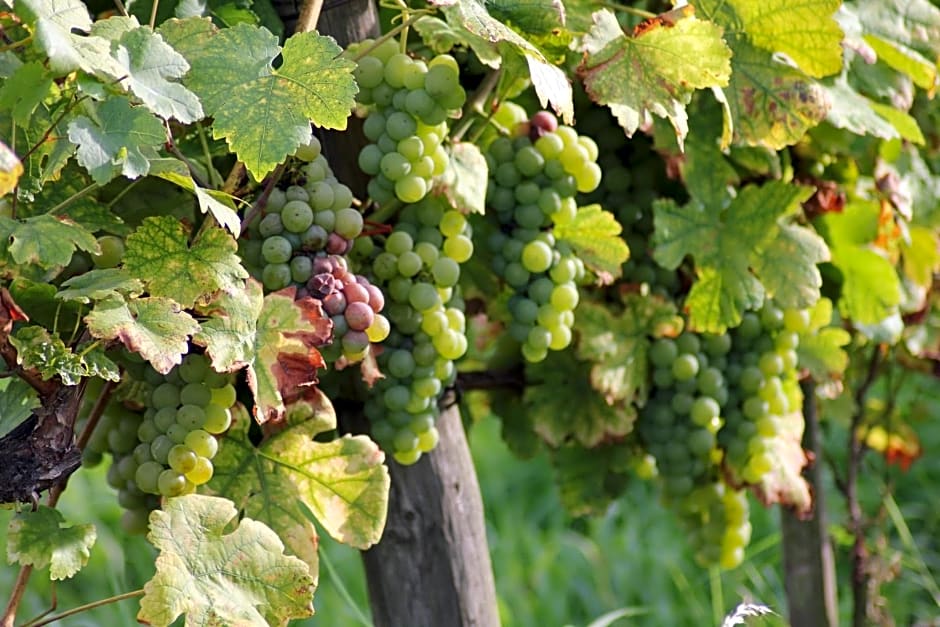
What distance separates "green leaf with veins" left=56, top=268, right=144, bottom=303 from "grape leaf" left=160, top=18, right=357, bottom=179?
132mm

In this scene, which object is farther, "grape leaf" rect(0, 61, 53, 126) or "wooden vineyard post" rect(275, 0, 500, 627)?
"wooden vineyard post" rect(275, 0, 500, 627)

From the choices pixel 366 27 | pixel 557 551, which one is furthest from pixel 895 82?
pixel 557 551

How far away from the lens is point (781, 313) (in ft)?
5.11

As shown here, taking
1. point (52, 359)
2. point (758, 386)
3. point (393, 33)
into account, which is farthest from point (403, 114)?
point (758, 386)

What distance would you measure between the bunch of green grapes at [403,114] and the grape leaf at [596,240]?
0.77 ft

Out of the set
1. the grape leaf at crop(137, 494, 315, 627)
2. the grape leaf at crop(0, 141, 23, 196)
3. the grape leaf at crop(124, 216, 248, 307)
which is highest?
the grape leaf at crop(0, 141, 23, 196)

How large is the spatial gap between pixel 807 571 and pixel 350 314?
3.78ft

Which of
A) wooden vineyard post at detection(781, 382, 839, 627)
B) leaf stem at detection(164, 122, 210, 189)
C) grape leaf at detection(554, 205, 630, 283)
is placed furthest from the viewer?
wooden vineyard post at detection(781, 382, 839, 627)

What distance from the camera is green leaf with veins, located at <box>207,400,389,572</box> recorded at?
108 centimetres

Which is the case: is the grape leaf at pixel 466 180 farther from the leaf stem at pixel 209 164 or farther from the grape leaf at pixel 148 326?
the grape leaf at pixel 148 326

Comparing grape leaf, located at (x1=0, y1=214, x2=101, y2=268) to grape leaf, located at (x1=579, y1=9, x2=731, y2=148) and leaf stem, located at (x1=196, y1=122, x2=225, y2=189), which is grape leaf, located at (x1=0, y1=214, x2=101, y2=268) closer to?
leaf stem, located at (x1=196, y1=122, x2=225, y2=189)

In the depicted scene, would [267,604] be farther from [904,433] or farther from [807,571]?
[904,433]

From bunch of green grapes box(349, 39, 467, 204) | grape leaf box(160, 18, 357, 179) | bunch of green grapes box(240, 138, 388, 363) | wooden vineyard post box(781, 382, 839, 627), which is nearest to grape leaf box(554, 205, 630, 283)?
bunch of green grapes box(349, 39, 467, 204)

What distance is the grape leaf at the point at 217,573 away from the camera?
905mm
